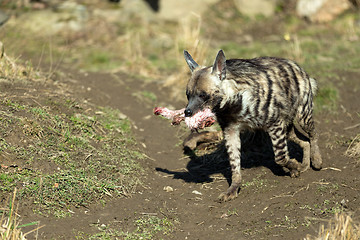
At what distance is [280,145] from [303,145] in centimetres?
87

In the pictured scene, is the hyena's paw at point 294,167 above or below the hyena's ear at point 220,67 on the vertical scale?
below

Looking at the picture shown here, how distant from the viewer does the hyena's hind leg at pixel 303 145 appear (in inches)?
249

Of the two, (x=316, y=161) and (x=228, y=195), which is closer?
(x=228, y=195)

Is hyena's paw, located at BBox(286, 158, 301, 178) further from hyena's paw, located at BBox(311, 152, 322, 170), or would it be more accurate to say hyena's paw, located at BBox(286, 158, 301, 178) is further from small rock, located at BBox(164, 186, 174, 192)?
small rock, located at BBox(164, 186, 174, 192)

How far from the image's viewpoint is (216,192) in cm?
600

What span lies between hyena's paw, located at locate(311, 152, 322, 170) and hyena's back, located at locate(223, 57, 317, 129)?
51 cm

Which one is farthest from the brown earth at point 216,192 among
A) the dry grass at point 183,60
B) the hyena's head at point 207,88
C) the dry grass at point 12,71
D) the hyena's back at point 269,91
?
the hyena's head at point 207,88

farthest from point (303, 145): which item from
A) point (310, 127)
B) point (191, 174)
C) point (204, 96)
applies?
point (204, 96)

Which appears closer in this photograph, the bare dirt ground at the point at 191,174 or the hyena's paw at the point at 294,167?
the bare dirt ground at the point at 191,174

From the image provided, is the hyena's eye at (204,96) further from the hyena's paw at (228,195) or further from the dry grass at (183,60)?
the dry grass at (183,60)

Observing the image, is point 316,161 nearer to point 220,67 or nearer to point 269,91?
point 269,91

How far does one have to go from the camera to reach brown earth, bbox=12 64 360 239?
479 centimetres

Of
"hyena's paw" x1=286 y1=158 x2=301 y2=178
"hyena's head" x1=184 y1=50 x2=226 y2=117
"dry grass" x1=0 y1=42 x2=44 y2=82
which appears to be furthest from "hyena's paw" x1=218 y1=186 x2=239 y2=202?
"dry grass" x1=0 y1=42 x2=44 y2=82

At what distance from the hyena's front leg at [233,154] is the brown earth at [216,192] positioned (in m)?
0.11
